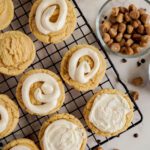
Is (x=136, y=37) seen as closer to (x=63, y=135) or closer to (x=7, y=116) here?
(x=63, y=135)

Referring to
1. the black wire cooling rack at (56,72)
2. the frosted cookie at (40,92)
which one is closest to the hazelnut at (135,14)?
the black wire cooling rack at (56,72)

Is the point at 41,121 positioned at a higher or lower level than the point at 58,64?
lower

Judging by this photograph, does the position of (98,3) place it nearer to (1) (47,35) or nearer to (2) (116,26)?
(2) (116,26)

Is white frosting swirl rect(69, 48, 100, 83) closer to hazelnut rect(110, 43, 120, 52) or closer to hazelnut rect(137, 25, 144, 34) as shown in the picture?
hazelnut rect(110, 43, 120, 52)

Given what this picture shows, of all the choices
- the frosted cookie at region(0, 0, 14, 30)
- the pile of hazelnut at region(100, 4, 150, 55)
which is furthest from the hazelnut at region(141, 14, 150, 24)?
the frosted cookie at region(0, 0, 14, 30)

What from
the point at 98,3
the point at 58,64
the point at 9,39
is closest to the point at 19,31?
the point at 9,39

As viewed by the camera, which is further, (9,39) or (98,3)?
(98,3)

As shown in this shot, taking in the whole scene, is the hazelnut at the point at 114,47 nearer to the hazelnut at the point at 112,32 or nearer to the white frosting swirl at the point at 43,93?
the hazelnut at the point at 112,32
